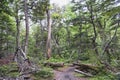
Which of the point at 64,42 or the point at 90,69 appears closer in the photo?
the point at 90,69

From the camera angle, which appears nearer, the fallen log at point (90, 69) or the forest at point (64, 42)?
the forest at point (64, 42)

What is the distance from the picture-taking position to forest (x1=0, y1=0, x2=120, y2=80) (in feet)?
38.3

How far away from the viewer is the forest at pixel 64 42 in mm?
11688

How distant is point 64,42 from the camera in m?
34.1

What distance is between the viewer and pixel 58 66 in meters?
14.7

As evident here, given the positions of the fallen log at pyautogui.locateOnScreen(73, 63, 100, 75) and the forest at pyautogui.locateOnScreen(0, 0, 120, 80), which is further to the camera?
the fallen log at pyautogui.locateOnScreen(73, 63, 100, 75)

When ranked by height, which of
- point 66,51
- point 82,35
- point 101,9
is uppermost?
point 101,9

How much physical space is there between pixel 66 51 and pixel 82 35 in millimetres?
6603

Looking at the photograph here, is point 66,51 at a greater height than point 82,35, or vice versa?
point 82,35

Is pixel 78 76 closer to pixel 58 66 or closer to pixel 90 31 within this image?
pixel 58 66

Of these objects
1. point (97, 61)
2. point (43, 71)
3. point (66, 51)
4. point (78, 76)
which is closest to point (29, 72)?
point (43, 71)

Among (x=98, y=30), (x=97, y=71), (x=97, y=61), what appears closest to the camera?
(x=97, y=71)

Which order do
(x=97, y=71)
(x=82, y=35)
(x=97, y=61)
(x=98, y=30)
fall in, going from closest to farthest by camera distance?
(x=97, y=71), (x=97, y=61), (x=82, y=35), (x=98, y=30)

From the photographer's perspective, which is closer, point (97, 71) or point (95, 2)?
→ point (97, 71)
